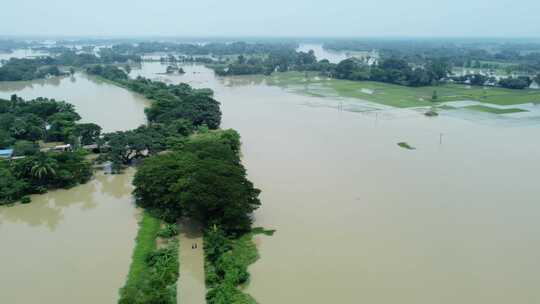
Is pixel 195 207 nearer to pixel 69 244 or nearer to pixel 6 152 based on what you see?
pixel 69 244

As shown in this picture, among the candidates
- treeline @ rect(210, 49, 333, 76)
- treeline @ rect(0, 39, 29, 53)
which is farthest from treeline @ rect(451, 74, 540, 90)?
treeline @ rect(0, 39, 29, 53)

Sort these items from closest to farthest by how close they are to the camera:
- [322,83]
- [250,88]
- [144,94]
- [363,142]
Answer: [363,142], [144,94], [250,88], [322,83]

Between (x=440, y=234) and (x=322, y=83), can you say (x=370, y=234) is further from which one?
(x=322, y=83)

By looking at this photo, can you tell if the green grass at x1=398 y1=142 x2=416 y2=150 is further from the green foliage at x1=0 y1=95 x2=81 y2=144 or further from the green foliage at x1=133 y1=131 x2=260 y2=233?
the green foliage at x1=0 y1=95 x2=81 y2=144

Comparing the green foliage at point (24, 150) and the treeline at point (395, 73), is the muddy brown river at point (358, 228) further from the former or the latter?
the treeline at point (395, 73)

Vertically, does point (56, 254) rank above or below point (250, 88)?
below

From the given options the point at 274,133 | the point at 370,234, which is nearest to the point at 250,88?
the point at 274,133

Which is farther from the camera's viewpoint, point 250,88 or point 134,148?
point 250,88
